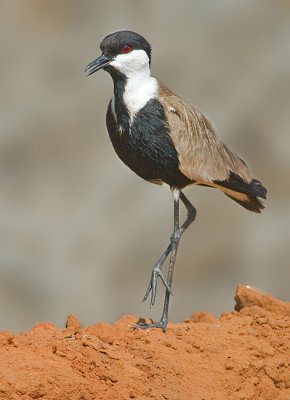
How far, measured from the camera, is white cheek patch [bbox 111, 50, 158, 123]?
7672mm

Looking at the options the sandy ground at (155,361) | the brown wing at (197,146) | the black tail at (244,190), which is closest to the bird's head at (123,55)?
the brown wing at (197,146)

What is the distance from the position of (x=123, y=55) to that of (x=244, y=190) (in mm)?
1298

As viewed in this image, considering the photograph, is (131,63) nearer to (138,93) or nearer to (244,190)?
(138,93)

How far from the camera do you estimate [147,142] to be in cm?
762

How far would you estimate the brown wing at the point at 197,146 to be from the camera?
306 inches

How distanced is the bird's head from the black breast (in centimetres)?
24

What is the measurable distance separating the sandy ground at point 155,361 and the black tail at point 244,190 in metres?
0.93

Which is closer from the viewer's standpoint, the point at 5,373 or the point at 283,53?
the point at 5,373

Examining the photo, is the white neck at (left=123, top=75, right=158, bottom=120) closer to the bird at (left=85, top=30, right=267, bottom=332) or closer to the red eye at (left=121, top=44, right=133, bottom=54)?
the bird at (left=85, top=30, right=267, bottom=332)

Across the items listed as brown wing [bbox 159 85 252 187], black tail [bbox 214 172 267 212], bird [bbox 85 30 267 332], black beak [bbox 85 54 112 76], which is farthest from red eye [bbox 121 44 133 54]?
black tail [bbox 214 172 267 212]

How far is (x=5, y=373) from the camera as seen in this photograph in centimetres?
590

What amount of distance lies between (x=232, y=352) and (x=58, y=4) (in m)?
7.96

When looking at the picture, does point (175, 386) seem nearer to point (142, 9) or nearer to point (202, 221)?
point (202, 221)

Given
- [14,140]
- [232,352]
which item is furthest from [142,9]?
[232,352]
